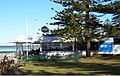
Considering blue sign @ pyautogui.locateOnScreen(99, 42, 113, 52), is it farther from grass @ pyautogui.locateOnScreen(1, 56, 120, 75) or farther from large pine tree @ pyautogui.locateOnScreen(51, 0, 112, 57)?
grass @ pyautogui.locateOnScreen(1, 56, 120, 75)

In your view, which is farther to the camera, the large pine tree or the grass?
the large pine tree

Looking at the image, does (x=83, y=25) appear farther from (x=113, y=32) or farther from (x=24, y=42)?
(x=24, y=42)

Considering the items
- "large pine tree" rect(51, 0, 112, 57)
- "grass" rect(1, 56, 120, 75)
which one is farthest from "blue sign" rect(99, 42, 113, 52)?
"grass" rect(1, 56, 120, 75)

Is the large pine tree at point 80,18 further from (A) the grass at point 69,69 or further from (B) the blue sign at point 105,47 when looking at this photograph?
(A) the grass at point 69,69

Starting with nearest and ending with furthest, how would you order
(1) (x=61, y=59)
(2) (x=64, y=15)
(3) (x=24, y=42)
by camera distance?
(1) (x=61, y=59) < (2) (x=64, y=15) < (3) (x=24, y=42)

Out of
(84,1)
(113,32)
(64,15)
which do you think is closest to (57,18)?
(64,15)

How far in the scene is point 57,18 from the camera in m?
53.5

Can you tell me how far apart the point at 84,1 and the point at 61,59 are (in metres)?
9.20

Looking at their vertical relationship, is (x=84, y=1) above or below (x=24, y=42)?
above

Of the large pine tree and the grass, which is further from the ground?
the large pine tree

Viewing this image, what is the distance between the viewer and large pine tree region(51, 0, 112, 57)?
5181cm

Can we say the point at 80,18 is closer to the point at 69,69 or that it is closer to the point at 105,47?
the point at 105,47

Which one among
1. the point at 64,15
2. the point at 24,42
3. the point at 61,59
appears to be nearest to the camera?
the point at 61,59

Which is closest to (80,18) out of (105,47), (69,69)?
(105,47)
